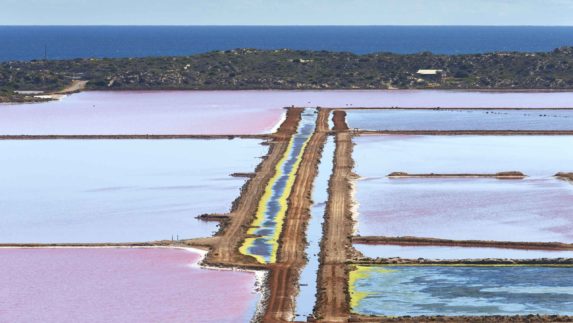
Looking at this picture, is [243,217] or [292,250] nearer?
[292,250]

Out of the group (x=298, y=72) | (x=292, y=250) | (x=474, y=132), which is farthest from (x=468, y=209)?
(x=298, y=72)

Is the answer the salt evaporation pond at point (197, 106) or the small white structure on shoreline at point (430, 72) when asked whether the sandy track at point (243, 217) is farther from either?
the small white structure on shoreline at point (430, 72)

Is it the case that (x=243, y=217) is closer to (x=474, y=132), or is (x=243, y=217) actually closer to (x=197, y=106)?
(x=474, y=132)

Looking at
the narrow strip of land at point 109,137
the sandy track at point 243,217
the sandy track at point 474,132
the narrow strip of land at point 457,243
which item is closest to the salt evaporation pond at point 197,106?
the narrow strip of land at point 109,137

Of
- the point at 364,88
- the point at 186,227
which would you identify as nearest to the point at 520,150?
the point at 186,227

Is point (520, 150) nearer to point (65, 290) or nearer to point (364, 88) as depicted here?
point (65, 290)
